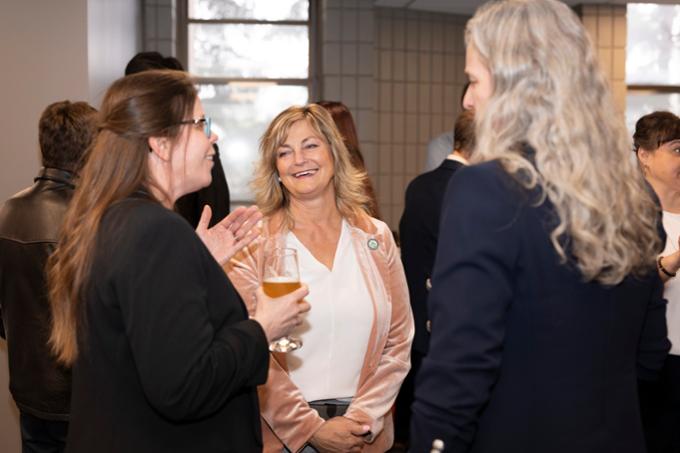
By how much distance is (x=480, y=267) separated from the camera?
52.7 inches

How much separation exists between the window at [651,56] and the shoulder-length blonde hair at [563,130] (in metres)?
5.98

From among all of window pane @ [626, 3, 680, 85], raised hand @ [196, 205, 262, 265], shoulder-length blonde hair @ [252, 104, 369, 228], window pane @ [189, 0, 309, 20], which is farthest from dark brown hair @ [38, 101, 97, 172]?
window pane @ [626, 3, 680, 85]

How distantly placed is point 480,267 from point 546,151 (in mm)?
217

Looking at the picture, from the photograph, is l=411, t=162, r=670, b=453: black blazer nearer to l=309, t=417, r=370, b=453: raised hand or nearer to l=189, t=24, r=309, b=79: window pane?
l=309, t=417, r=370, b=453: raised hand

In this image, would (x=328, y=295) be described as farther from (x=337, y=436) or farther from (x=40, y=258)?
(x=40, y=258)

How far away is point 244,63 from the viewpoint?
6809mm

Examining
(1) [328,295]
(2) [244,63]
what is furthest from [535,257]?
(2) [244,63]

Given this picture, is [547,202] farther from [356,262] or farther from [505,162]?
[356,262]

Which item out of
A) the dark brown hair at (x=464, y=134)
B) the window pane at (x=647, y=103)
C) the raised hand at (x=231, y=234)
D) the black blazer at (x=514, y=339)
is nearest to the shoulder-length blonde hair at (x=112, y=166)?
the raised hand at (x=231, y=234)

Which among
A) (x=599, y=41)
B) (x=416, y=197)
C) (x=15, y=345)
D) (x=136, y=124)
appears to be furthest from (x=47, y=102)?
(x=599, y=41)

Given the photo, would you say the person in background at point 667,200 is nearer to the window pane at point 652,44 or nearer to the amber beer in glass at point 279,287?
the amber beer in glass at point 279,287

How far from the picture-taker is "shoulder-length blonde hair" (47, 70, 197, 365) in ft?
5.04

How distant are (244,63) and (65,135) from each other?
4239 millimetres

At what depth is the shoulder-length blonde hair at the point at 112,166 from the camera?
60.5 inches
